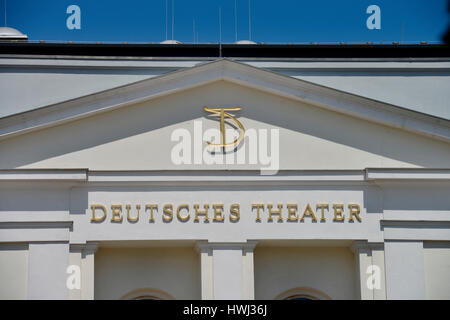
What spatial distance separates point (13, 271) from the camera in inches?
990

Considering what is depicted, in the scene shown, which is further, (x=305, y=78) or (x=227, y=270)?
(x=305, y=78)

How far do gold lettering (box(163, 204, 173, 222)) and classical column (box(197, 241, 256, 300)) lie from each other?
0.95 m

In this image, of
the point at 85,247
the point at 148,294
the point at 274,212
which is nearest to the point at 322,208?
the point at 274,212

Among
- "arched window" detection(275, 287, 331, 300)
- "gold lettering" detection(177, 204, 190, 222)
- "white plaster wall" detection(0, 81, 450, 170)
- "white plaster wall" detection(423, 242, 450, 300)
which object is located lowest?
"arched window" detection(275, 287, 331, 300)

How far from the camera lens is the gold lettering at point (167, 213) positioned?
2555 cm

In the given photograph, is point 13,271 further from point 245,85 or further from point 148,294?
point 245,85

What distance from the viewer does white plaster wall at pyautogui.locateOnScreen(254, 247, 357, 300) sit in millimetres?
26516

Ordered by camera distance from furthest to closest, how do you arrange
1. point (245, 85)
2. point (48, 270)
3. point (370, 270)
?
point (245, 85)
point (370, 270)
point (48, 270)

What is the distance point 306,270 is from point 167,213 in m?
4.03

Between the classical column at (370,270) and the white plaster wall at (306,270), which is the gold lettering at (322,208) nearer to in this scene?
the classical column at (370,270)

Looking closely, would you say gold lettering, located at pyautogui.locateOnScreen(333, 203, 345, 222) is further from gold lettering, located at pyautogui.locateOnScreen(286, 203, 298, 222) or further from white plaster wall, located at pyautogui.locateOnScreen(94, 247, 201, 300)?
white plaster wall, located at pyautogui.locateOnScreen(94, 247, 201, 300)

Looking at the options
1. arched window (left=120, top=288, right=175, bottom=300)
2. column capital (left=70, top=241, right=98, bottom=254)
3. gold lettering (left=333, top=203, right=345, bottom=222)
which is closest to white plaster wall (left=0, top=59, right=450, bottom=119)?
gold lettering (left=333, top=203, right=345, bottom=222)

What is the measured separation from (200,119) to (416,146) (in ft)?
18.4
